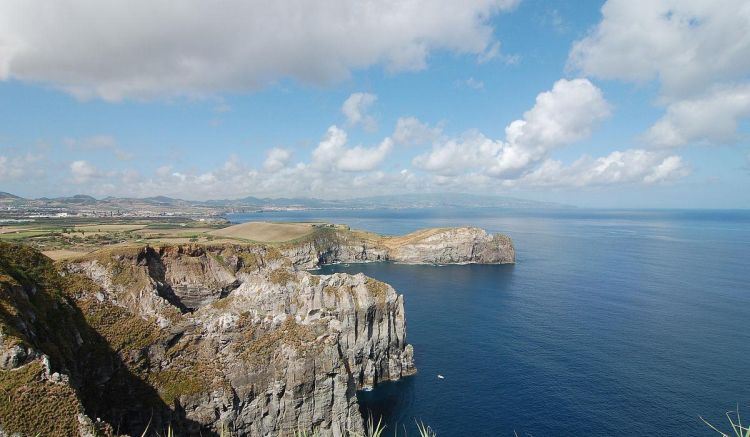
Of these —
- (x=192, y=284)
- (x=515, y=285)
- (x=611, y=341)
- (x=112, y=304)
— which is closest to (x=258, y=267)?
(x=192, y=284)

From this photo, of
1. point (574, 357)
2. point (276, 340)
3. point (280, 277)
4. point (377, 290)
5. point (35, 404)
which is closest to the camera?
point (35, 404)

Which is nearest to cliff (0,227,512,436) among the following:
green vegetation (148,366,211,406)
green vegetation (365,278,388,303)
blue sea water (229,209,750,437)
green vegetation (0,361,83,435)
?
green vegetation (148,366,211,406)

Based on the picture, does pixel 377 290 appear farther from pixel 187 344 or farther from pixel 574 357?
pixel 574 357

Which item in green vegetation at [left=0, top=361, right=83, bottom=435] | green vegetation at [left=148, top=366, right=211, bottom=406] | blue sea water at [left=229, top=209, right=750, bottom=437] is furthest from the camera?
blue sea water at [left=229, top=209, right=750, bottom=437]

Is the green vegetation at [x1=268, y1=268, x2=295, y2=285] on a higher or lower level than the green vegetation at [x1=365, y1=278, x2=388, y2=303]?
higher

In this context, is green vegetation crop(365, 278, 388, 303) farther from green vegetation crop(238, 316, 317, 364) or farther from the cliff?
green vegetation crop(238, 316, 317, 364)

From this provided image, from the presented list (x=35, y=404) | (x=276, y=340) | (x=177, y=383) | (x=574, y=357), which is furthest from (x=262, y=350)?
(x=574, y=357)

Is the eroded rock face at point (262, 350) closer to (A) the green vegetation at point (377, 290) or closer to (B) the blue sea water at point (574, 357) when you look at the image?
(A) the green vegetation at point (377, 290)

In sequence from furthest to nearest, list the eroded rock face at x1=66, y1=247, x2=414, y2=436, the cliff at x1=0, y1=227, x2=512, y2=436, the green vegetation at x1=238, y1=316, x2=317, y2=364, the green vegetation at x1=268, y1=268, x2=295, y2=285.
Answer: the green vegetation at x1=268, y1=268, x2=295, y2=285 < the green vegetation at x1=238, y1=316, x2=317, y2=364 < the eroded rock face at x1=66, y1=247, x2=414, y2=436 < the cliff at x1=0, y1=227, x2=512, y2=436

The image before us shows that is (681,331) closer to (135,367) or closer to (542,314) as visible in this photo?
(542,314)
